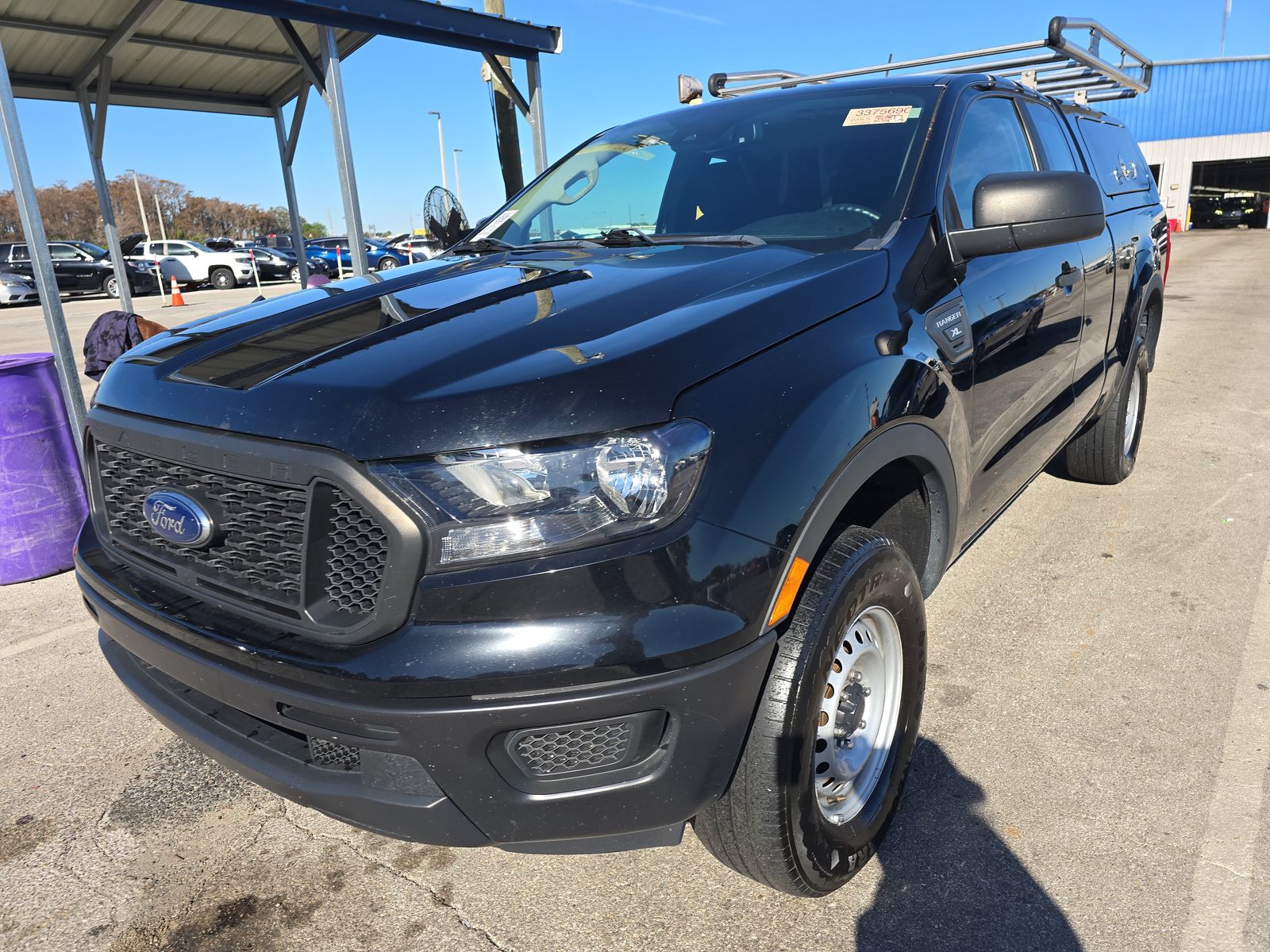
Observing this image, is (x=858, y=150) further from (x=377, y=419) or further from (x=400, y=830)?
(x=400, y=830)

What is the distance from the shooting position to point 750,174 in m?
2.93

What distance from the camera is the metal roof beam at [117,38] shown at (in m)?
6.50

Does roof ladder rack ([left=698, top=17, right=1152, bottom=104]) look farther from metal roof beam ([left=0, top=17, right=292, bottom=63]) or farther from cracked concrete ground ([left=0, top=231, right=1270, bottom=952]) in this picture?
metal roof beam ([left=0, top=17, right=292, bottom=63])

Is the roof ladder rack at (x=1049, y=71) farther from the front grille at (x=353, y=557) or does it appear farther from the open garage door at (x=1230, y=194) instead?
the open garage door at (x=1230, y=194)

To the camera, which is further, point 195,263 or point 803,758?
point 195,263

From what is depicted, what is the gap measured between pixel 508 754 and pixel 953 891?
1187mm

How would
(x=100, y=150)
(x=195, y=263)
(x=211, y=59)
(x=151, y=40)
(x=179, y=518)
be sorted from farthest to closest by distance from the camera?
(x=195, y=263) → (x=100, y=150) → (x=211, y=59) → (x=151, y=40) → (x=179, y=518)

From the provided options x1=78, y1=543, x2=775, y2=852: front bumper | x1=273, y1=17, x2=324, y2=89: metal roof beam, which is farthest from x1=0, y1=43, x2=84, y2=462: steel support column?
x1=78, y1=543, x2=775, y2=852: front bumper

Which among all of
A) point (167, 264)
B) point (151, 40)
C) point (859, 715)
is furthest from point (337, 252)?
point (859, 715)

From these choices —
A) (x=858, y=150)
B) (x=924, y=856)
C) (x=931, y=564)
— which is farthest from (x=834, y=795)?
(x=858, y=150)

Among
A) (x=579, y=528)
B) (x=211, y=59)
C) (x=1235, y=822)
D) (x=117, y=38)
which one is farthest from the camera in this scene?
(x=211, y=59)

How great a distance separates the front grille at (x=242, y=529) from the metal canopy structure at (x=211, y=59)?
322cm

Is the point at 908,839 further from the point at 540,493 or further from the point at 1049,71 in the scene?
the point at 1049,71

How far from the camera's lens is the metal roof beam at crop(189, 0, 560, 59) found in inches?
220
